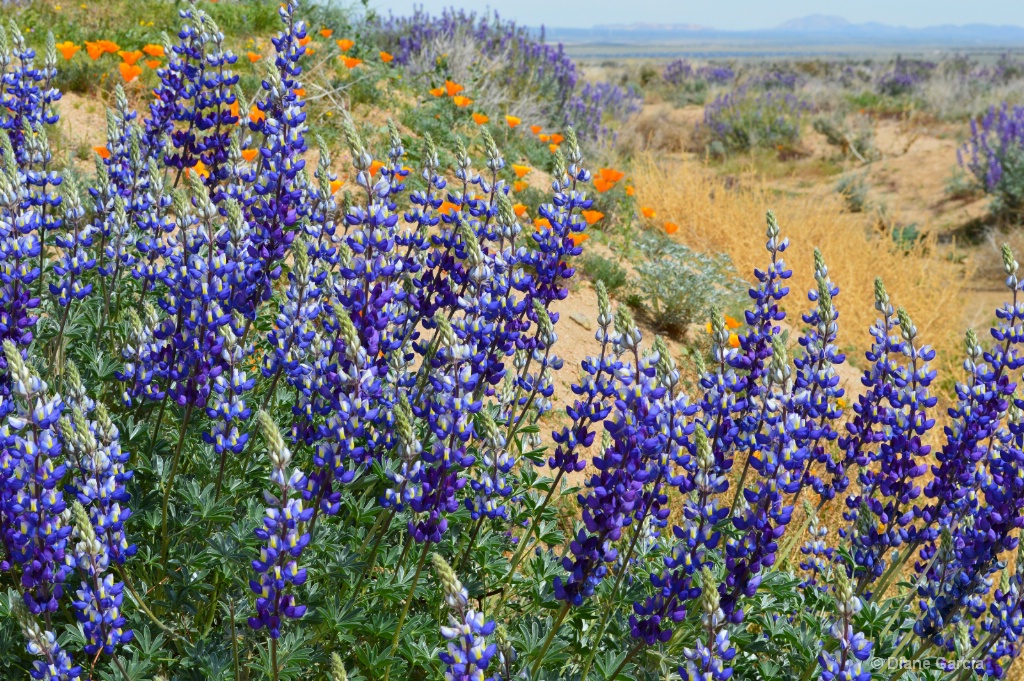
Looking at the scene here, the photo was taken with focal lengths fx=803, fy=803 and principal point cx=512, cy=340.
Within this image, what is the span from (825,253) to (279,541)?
7.65 meters

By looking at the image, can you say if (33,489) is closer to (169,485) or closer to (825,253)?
(169,485)

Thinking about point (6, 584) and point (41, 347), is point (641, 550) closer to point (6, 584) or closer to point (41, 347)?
point (6, 584)

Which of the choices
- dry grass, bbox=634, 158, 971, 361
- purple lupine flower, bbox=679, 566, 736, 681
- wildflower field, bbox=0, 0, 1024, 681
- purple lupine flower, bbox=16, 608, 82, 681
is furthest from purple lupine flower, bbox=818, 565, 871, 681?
dry grass, bbox=634, 158, 971, 361

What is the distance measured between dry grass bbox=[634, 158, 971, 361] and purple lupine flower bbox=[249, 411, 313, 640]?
249 inches

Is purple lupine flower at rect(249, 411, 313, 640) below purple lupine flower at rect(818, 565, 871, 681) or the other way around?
the other way around

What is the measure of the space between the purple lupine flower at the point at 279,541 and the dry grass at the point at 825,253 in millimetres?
6331

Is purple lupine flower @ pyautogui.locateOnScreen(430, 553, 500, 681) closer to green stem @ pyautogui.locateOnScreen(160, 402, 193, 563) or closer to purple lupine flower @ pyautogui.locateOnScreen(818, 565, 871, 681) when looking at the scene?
purple lupine flower @ pyautogui.locateOnScreen(818, 565, 871, 681)

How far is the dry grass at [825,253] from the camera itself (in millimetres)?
7562

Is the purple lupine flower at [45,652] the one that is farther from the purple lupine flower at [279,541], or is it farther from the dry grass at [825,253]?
the dry grass at [825,253]

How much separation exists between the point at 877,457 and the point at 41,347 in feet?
11.4

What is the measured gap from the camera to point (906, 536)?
2.95 meters

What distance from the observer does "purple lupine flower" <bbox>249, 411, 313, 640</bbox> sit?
1.89 metres

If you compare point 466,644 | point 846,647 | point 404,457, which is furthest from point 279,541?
point 846,647

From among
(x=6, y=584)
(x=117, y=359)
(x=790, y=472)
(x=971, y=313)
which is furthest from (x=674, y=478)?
(x=971, y=313)
